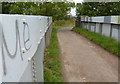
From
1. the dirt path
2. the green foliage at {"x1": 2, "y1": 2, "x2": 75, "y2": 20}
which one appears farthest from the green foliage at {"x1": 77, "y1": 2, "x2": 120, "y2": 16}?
the dirt path

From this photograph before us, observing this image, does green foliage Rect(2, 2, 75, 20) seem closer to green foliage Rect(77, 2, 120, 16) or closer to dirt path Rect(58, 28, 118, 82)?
green foliage Rect(77, 2, 120, 16)

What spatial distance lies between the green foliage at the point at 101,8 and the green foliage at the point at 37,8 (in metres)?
2.97

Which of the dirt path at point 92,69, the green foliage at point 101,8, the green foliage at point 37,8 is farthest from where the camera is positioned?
the green foliage at point 101,8

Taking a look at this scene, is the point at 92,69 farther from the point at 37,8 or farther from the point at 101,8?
the point at 101,8

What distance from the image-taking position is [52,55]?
307 inches

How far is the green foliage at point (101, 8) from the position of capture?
61.1ft

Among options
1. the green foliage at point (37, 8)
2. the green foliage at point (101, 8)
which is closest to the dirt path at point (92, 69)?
the green foliage at point (37, 8)

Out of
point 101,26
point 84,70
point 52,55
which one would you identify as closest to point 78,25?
point 101,26

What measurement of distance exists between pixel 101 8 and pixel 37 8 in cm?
659

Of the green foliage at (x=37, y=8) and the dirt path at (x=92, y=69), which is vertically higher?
the green foliage at (x=37, y=8)

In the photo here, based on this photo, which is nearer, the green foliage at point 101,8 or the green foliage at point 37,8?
the green foliage at point 37,8

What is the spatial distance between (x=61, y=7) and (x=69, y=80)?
1870cm

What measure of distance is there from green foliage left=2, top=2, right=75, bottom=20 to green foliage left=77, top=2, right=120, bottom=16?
2.97 metres

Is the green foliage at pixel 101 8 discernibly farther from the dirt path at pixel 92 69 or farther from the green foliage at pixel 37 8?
the dirt path at pixel 92 69
